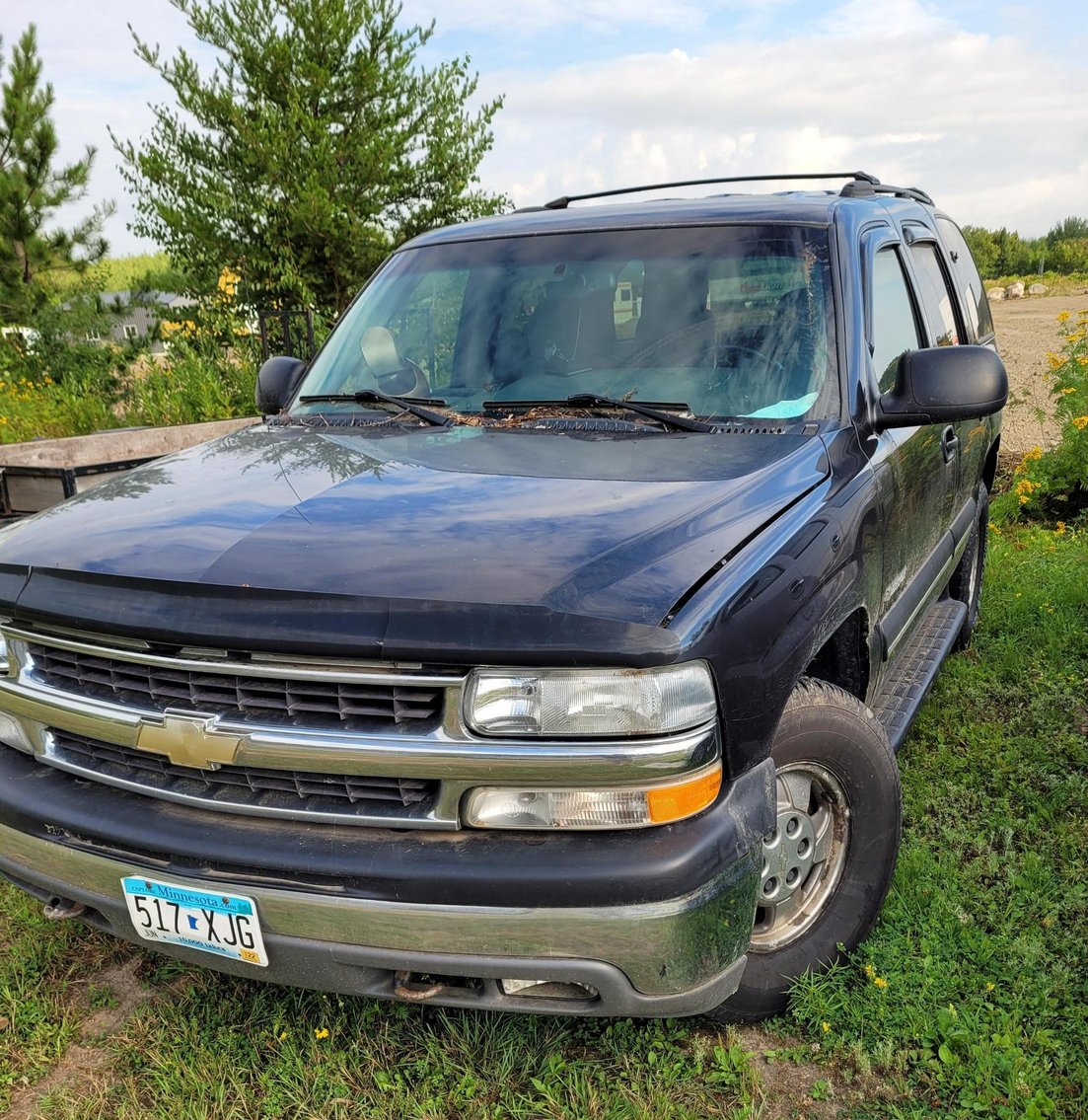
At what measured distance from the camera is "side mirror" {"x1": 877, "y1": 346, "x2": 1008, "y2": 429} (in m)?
2.94

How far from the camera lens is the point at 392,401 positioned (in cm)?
333

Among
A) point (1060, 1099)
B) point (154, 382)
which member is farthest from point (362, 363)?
point (154, 382)

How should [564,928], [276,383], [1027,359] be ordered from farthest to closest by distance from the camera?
[1027,359], [276,383], [564,928]

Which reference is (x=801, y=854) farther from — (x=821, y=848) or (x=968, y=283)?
→ (x=968, y=283)

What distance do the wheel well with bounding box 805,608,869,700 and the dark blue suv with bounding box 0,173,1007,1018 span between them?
1 cm

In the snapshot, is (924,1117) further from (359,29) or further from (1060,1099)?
(359,29)

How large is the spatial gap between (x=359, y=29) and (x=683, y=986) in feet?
44.8

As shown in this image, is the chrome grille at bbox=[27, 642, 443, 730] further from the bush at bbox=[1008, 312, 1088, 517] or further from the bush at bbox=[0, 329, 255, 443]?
the bush at bbox=[0, 329, 255, 443]

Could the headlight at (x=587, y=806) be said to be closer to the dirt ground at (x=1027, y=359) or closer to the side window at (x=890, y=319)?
the side window at (x=890, y=319)

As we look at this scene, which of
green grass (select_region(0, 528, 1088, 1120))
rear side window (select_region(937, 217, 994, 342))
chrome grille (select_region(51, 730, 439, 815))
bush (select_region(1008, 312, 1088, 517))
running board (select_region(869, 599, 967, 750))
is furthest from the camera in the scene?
bush (select_region(1008, 312, 1088, 517))

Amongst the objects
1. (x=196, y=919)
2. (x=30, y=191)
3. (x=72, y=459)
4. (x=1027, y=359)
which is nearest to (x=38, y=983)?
(x=196, y=919)

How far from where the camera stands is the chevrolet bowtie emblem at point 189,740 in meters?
2.09

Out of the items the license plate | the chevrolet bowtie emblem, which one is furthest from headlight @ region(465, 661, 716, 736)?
the license plate

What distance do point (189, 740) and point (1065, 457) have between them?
22.2 ft
